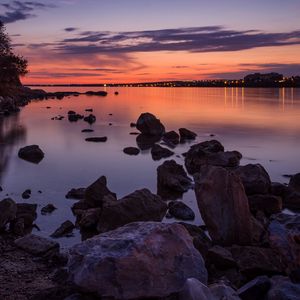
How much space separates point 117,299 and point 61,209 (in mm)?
10686

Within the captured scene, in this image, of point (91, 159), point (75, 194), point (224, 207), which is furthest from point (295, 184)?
point (91, 159)

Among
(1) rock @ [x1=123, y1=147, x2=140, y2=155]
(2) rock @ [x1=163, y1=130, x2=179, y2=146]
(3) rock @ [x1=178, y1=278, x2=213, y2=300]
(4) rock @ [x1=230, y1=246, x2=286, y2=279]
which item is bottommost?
(2) rock @ [x1=163, y1=130, x2=179, y2=146]

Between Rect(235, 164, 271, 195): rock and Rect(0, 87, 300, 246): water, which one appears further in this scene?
Rect(0, 87, 300, 246): water

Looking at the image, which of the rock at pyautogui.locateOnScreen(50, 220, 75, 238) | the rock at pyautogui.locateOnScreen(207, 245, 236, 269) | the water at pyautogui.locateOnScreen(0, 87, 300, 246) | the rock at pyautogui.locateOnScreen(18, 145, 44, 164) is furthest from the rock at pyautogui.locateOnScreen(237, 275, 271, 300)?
the rock at pyautogui.locateOnScreen(18, 145, 44, 164)

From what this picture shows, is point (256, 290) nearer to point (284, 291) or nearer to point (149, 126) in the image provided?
point (284, 291)

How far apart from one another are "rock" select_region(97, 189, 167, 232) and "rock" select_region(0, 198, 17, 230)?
2787 mm

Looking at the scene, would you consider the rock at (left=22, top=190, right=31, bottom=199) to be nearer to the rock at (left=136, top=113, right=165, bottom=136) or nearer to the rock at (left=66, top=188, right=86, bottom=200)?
the rock at (left=66, top=188, right=86, bottom=200)

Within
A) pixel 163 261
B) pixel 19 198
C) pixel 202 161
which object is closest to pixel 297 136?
pixel 202 161

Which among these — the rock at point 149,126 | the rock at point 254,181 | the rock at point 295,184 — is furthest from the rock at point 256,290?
the rock at point 149,126

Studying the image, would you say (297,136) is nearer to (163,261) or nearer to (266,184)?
(266,184)

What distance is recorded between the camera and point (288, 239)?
36.9ft

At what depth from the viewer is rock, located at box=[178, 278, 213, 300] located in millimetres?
7309

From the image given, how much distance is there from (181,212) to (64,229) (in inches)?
181

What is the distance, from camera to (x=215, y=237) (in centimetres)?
1418
